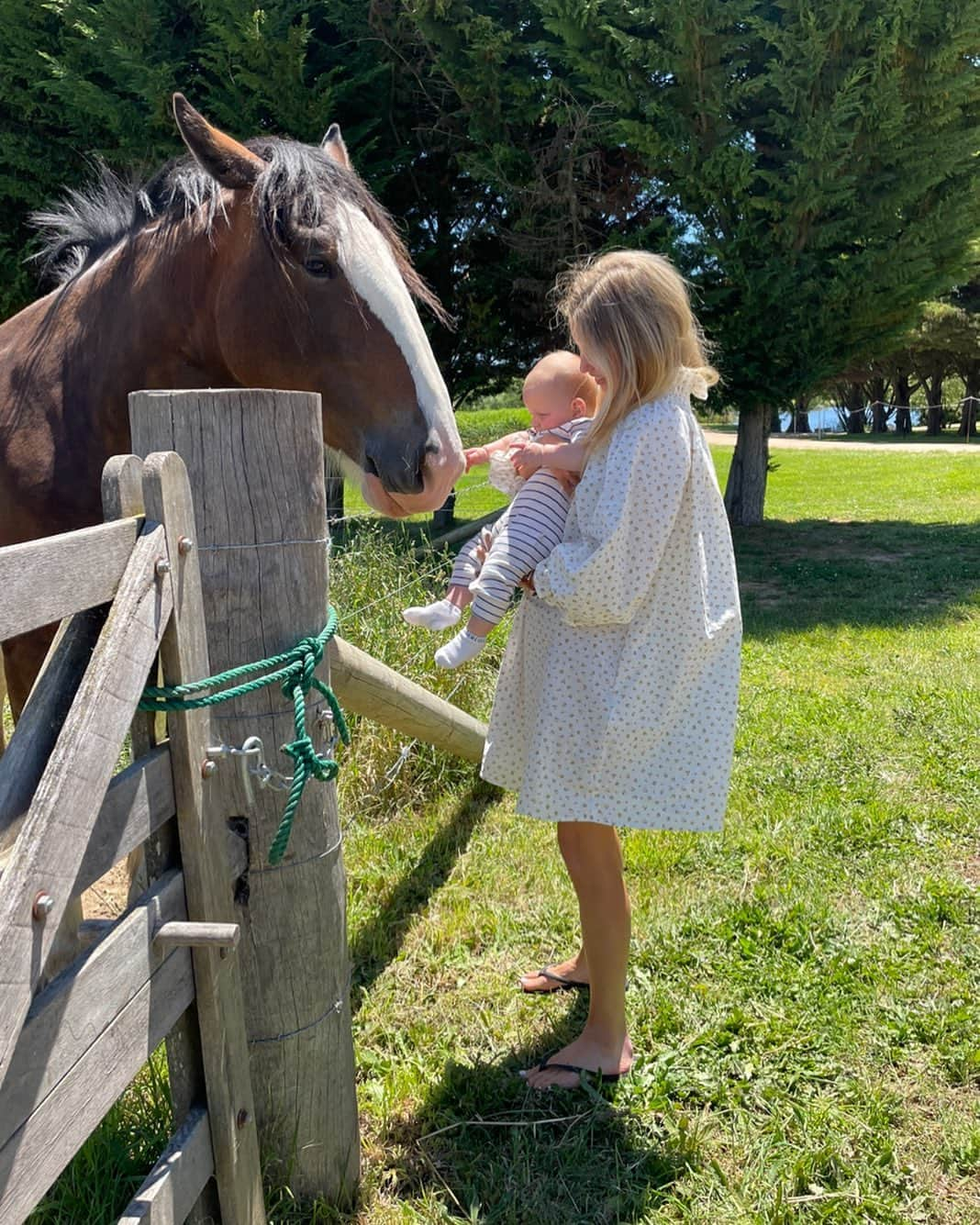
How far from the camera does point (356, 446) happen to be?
2404 millimetres

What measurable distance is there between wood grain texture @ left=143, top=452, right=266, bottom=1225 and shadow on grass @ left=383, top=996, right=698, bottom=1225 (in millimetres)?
537

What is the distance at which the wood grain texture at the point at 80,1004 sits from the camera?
1040 mm

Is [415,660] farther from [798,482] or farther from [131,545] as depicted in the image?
[798,482]

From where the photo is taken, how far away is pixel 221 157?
2.49 meters

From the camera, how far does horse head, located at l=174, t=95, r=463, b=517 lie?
91.4 inches

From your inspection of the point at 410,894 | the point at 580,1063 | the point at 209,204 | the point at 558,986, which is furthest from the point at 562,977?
the point at 209,204

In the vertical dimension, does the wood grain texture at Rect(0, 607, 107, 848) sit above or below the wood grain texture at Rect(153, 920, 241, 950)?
above

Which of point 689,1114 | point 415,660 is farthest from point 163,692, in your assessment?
point 415,660

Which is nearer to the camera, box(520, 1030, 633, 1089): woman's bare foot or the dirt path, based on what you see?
box(520, 1030, 633, 1089): woman's bare foot

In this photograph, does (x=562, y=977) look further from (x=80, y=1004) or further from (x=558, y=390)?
(x=80, y=1004)

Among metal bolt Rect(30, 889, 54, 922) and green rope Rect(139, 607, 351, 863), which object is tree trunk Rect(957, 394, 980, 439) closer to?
green rope Rect(139, 607, 351, 863)

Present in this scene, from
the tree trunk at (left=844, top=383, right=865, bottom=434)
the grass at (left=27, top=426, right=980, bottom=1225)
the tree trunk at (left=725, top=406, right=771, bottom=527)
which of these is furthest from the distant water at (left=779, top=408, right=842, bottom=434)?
the grass at (left=27, top=426, right=980, bottom=1225)

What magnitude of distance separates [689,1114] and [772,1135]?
0.20 meters

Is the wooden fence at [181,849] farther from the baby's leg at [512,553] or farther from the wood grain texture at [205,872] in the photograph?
the baby's leg at [512,553]
